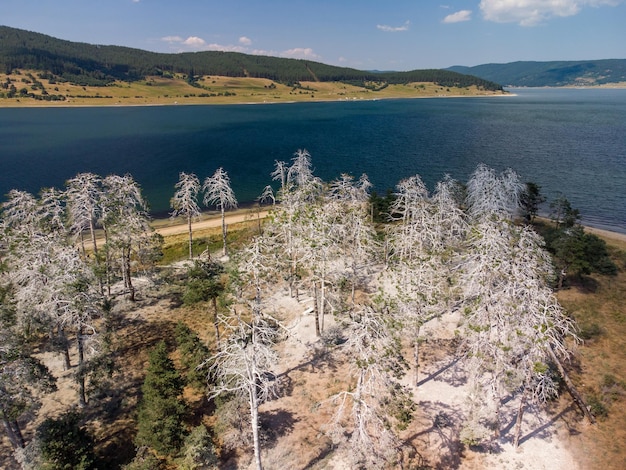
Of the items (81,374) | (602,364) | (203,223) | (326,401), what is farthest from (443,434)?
(203,223)

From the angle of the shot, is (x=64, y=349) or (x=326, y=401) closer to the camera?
(x=326, y=401)

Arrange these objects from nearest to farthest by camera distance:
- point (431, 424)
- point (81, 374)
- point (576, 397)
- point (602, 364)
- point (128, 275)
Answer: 1. point (431, 424)
2. point (81, 374)
3. point (576, 397)
4. point (602, 364)
5. point (128, 275)

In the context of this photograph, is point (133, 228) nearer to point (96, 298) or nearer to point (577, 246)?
point (96, 298)

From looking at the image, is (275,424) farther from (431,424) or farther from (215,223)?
(215,223)

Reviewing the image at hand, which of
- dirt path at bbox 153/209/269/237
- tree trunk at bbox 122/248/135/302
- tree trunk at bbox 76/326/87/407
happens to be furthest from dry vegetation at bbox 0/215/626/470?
dirt path at bbox 153/209/269/237

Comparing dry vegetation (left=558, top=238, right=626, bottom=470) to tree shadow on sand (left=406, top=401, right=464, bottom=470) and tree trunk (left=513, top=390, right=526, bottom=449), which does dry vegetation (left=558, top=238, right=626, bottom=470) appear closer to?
tree trunk (left=513, top=390, right=526, bottom=449)

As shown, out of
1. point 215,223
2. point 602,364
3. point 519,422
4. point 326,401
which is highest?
point 215,223
